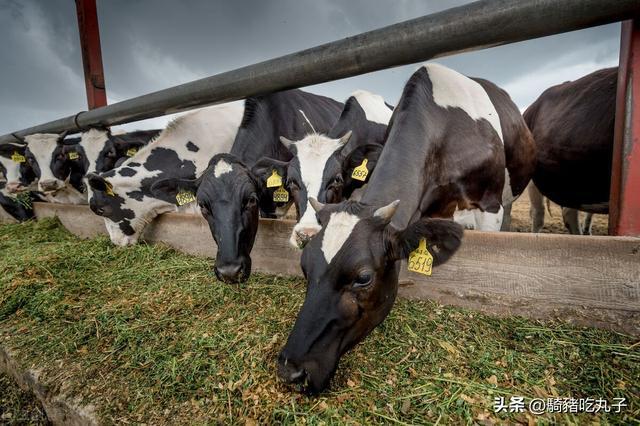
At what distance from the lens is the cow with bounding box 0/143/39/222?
646cm

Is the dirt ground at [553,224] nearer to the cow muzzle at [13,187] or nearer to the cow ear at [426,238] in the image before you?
the cow ear at [426,238]

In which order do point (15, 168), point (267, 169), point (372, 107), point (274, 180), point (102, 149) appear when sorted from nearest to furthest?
point (274, 180) → point (267, 169) → point (372, 107) → point (102, 149) → point (15, 168)

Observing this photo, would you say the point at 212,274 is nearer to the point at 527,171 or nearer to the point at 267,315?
the point at 267,315

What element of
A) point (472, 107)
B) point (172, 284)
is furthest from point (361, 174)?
point (172, 284)

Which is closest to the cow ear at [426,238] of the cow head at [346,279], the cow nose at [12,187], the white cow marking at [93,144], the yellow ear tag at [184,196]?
the cow head at [346,279]

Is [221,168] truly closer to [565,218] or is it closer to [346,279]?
[346,279]

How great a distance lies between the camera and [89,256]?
12.7ft

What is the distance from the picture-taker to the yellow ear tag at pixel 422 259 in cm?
186

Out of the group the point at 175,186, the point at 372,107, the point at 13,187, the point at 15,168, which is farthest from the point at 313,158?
the point at 15,168

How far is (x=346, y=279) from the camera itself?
1669 millimetres

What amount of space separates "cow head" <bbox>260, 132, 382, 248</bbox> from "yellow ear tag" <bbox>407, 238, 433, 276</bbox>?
116 cm

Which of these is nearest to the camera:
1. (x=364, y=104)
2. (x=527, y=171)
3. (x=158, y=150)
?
(x=527, y=171)

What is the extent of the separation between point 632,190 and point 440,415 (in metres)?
1.70

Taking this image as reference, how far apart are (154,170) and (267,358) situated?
3.80 m
